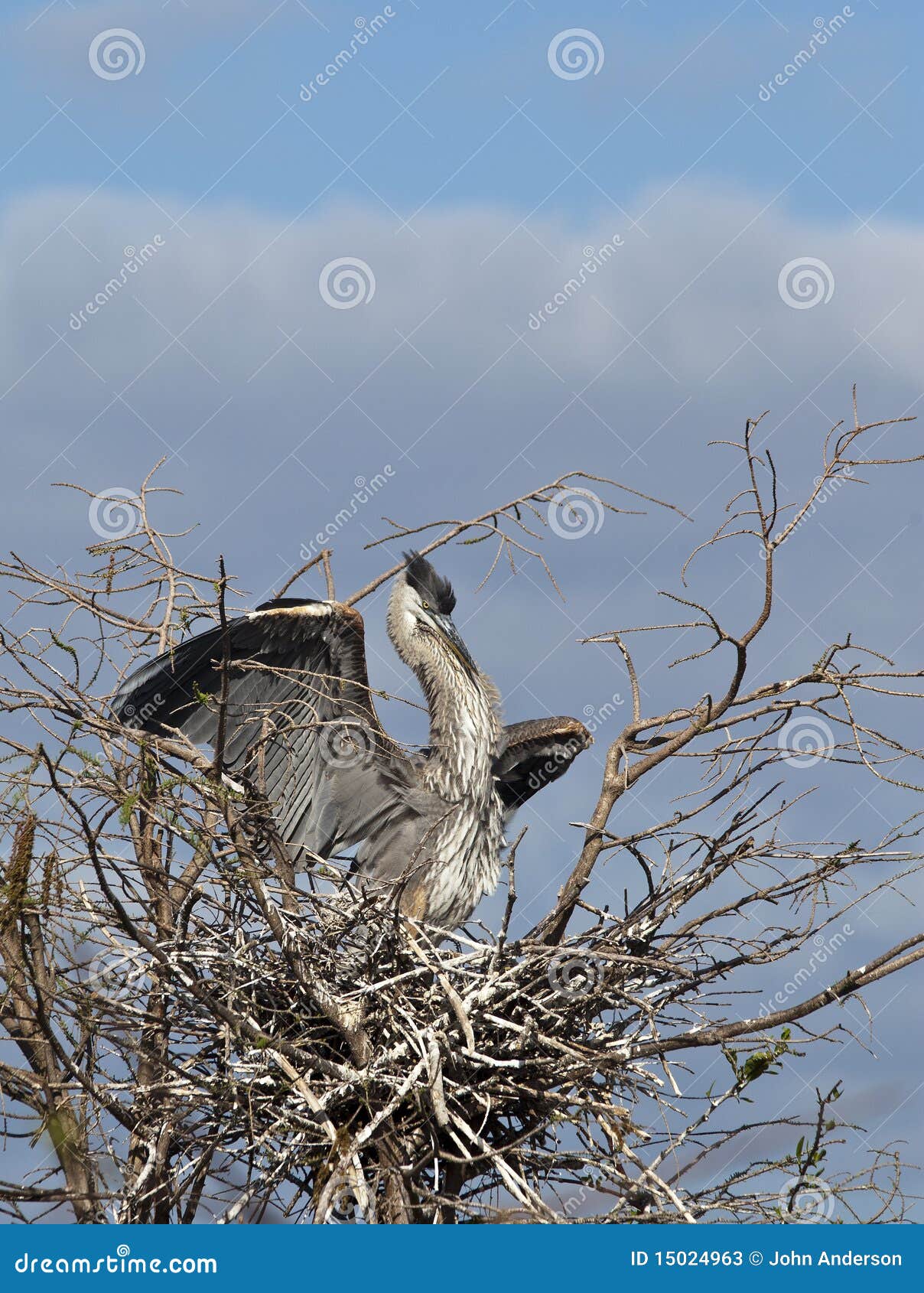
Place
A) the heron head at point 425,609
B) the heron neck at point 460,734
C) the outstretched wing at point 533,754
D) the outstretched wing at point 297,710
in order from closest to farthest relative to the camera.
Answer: the outstretched wing at point 297,710 < the heron neck at point 460,734 < the outstretched wing at point 533,754 < the heron head at point 425,609

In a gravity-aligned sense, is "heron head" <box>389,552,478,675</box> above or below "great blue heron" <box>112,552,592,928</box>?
above

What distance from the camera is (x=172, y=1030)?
5.24 metres

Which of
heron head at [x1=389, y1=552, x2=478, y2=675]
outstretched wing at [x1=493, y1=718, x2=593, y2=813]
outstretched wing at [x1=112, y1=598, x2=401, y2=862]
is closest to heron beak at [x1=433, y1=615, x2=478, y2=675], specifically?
→ heron head at [x1=389, y1=552, x2=478, y2=675]

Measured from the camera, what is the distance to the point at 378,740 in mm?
6930

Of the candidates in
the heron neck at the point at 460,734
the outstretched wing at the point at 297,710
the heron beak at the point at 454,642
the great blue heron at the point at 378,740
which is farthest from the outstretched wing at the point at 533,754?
the outstretched wing at the point at 297,710

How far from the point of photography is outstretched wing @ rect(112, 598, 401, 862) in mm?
6270

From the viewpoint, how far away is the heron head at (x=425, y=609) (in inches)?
298

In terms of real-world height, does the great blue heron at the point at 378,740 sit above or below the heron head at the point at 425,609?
below

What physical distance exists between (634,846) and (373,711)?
1.95 meters

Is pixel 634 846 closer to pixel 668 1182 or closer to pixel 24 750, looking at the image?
pixel 668 1182

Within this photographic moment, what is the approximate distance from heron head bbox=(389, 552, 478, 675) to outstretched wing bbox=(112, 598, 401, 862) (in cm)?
85

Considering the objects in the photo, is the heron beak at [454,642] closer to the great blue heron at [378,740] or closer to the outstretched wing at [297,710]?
the great blue heron at [378,740]

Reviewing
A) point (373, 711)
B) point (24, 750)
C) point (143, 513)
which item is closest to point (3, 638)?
point (24, 750)

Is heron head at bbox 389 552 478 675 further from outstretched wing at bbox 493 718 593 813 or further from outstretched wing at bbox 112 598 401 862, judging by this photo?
outstretched wing at bbox 112 598 401 862
